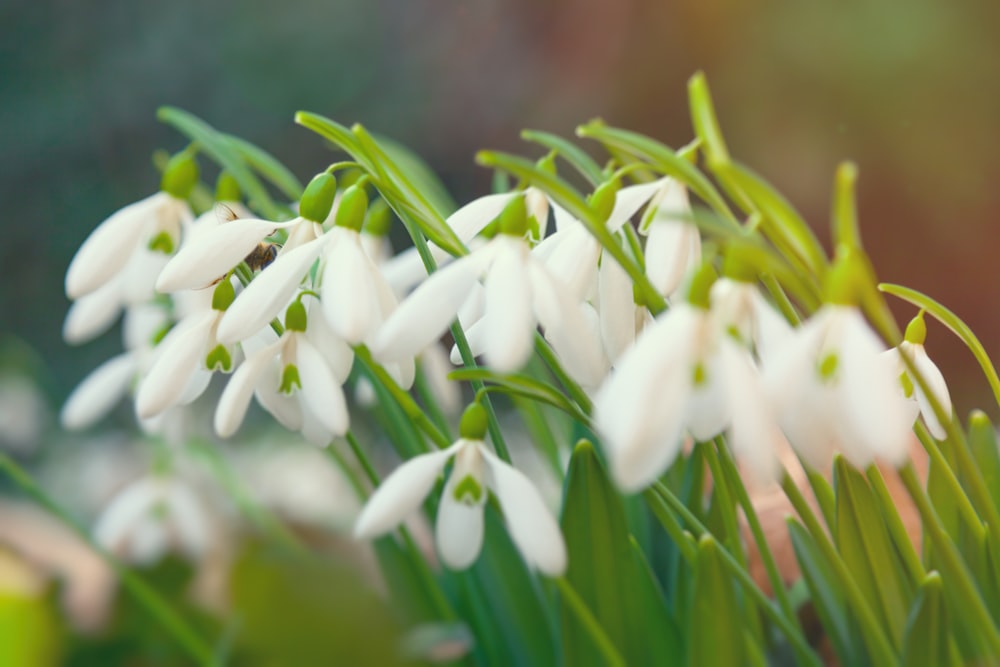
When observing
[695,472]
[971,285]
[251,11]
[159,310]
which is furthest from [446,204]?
[251,11]

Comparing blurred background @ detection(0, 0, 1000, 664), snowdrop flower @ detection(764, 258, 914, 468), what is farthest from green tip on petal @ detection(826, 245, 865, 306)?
blurred background @ detection(0, 0, 1000, 664)

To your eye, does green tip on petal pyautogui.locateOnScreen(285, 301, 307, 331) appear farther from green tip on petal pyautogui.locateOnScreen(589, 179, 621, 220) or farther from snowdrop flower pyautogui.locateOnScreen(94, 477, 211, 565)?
snowdrop flower pyautogui.locateOnScreen(94, 477, 211, 565)

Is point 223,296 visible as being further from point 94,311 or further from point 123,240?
point 94,311

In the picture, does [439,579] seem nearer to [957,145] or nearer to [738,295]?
[738,295]

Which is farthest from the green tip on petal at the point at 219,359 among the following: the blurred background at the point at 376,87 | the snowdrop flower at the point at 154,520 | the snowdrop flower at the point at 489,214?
the blurred background at the point at 376,87

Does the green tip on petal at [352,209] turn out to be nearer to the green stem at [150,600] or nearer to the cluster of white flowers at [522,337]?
the cluster of white flowers at [522,337]
